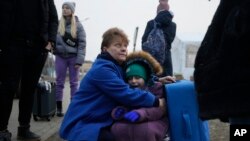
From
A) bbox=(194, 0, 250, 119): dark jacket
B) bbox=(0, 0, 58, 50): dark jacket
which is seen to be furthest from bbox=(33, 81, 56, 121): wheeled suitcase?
bbox=(194, 0, 250, 119): dark jacket

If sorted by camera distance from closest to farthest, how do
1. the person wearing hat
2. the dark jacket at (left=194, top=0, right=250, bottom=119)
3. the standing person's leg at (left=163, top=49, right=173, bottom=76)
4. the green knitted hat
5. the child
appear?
the dark jacket at (left=194, top=0, right=250, bottom=119)
the child
the green knitted hat
the standing person's leg at (left=163, top=49, right=173, bottom=76)
the person wearing hat

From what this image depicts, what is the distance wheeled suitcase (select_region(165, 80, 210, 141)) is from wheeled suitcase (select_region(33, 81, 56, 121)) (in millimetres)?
3268

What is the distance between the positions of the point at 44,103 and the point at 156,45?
1721mm

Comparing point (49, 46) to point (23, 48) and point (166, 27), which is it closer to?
point (23, 48)

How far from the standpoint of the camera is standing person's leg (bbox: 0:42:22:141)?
159 inches

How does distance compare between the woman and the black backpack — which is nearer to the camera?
the woman

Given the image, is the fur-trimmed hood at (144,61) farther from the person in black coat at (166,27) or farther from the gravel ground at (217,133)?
the person in black coat at (166,27)

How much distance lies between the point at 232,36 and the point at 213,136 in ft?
12.2

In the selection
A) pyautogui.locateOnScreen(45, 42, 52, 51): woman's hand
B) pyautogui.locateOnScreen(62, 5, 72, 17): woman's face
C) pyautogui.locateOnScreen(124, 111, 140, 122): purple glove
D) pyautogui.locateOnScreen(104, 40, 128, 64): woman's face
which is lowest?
pyautogui.locateOnScreen(124, 111, 140, 122): purple glove

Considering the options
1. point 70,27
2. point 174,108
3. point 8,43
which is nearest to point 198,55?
point 174,108

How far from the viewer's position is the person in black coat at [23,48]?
4074 millimetres

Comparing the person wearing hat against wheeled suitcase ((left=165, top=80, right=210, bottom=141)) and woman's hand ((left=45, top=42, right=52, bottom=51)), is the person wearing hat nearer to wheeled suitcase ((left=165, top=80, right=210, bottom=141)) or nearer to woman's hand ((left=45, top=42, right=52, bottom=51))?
woman's hand ((left=45, top=42, right=52, bottom=51))

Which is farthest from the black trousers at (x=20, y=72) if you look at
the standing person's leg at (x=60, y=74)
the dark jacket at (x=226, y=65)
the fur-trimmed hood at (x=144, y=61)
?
the dark jacket at (x=226, y=65)

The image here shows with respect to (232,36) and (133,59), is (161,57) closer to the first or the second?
(133,59)
